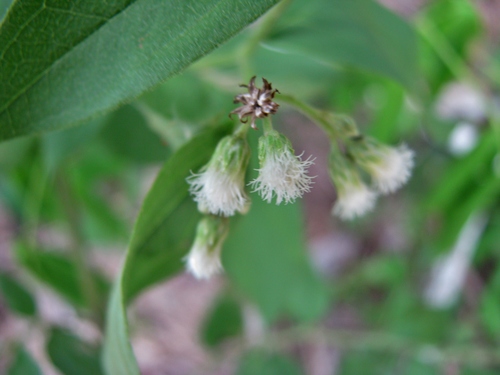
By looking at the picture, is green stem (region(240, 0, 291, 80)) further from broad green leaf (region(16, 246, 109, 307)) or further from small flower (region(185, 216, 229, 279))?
broad green leaf (region(16, 246, 109, 307))

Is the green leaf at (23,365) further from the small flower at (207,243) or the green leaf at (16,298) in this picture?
the small flower at (207,243)

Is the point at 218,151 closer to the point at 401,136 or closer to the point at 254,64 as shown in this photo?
the point at 254,64

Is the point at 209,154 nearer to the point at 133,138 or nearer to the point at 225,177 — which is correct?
the point at 225,177

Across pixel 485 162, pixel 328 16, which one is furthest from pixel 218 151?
pixel 485 162

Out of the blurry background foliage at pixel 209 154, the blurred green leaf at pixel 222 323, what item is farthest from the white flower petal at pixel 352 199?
the blurred green leaf at pixel 222 323

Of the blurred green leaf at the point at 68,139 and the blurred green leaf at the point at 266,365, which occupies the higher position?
the blurred green leaf at the point at 68,139

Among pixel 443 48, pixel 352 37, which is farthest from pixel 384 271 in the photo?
pixel 352 37

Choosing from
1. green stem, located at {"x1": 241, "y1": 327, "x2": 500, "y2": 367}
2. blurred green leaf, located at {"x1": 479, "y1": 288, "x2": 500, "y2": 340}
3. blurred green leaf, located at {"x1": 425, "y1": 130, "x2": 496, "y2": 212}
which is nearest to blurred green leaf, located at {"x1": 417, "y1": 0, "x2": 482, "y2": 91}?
blurred green leaf, located at {"x1": 425, "y1": 130, "x2": 496, "y2": 212}

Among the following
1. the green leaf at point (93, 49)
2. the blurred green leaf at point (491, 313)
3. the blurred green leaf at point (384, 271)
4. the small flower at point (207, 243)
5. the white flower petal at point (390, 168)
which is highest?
the blurred green leaf at point (384, 271)

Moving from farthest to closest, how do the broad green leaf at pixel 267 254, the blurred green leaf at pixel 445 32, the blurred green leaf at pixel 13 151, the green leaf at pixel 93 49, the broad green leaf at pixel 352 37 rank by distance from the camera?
the blurred green leaf at pixel 445 32, the broad green leaf at pixel 267 254, the blurred green leaf at pixel 13 151, the broad green leaf at pixel 352 37, the green leaf at pixel 93 49
